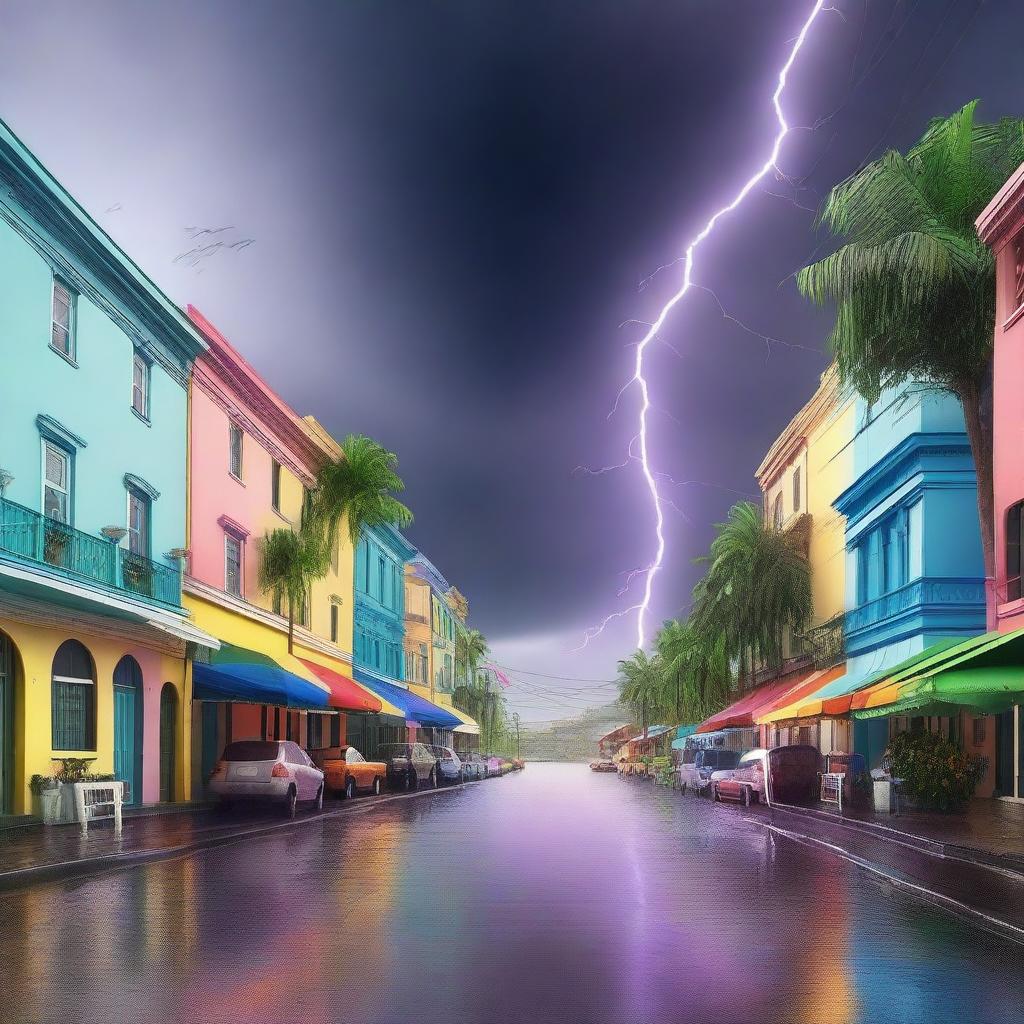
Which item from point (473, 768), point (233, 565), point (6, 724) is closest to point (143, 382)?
point (233, 565)

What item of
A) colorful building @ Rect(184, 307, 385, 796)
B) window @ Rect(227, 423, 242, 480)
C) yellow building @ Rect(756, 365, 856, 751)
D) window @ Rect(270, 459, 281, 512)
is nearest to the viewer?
colorful building @ Rect(184, 307, 385, 796)

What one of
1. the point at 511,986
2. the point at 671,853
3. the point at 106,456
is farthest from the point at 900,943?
the point at 106,456

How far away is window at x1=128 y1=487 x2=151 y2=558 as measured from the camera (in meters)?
29.7

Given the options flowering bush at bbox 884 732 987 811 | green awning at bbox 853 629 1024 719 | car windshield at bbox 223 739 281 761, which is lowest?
flowering bush at bbox 884 732 987 811

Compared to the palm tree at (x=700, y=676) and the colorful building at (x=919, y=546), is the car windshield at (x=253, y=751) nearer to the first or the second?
the colorful building at (x=919, y=546)

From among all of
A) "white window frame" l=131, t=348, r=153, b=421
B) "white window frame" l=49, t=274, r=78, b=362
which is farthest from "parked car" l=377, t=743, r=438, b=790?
"white window frame" l=49, t=274, r=78, b=362

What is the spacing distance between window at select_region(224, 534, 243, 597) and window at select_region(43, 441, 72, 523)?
11295mm

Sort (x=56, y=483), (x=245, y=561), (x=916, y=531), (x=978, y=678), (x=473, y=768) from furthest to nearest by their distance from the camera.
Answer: (x=473, y=768) < (x=245, y=561) < (x=916, y=531) < (x=56, y=483) < (x=978, y=678)

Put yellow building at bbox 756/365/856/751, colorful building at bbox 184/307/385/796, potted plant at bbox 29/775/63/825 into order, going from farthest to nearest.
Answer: yellow building at bbox 756/365/856/751
colorful building at bbox 184/307/385/796
potted plant at bbox 29/775/63/825

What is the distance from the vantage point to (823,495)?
159 ft

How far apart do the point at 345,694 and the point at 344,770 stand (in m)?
4.14

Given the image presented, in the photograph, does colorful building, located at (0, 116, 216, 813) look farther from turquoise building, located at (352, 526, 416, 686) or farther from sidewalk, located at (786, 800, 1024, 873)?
turquoise building, located at (352, 526, 416, 686)

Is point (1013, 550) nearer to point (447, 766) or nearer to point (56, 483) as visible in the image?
point (56, 483)

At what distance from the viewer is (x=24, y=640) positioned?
23.4m
